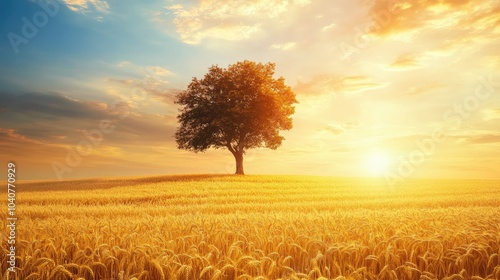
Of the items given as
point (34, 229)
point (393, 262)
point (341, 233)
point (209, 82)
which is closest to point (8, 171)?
point (34, 229)

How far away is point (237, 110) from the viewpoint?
132ft

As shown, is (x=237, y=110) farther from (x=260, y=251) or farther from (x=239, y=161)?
(x=260, y=251)

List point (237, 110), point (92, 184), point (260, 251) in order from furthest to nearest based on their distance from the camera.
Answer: point (237, 110) → point (92, 184) → point (260, 251)

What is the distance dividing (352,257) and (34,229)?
6366 millimetres

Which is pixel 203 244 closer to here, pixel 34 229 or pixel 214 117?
pixel 34 229

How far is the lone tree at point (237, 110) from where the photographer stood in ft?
137

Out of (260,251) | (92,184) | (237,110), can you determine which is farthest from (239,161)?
(260,251)

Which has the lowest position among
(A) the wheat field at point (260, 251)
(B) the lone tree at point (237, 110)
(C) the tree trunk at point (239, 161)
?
(A) the wheat field at point (260, 251)

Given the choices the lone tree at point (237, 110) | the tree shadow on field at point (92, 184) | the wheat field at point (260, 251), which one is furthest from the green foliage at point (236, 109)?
the wheat field at point (260, 251)

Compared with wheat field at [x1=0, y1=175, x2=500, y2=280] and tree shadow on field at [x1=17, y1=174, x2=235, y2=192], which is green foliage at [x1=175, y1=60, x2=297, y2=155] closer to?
tree shadow on field at [x1=17, y1=174, x2=235, y2=192]

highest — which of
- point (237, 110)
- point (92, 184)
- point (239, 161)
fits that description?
point (237, 110)

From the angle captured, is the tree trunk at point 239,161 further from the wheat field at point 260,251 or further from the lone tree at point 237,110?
the wheat field at point 260,251

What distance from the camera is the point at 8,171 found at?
7.35 m

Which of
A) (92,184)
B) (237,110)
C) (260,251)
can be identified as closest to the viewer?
(260,251)
